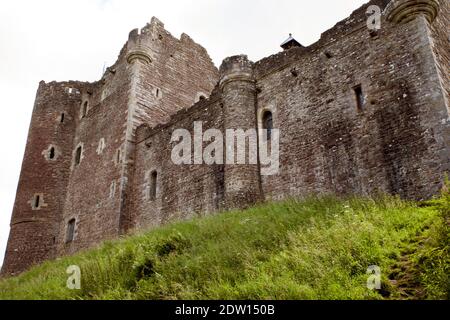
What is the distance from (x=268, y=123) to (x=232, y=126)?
1136 millimetres

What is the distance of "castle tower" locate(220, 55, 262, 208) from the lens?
1298 cm

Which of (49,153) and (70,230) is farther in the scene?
(49,153)

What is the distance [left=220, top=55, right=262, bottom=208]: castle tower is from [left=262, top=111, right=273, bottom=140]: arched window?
32 centimetres

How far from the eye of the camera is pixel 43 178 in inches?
867

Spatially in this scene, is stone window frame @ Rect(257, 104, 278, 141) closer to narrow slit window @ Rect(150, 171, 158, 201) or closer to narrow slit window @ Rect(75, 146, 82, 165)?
narrow slit window @ Rect(150, 171, 158, 201)

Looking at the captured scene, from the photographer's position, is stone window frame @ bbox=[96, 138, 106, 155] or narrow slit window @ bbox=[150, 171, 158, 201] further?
stone window frame @ bbox=[96, 138, 106, 155]

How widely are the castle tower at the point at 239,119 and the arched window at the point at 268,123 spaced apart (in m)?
0.32

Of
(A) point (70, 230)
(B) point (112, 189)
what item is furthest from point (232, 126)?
(A) point (70, 230)

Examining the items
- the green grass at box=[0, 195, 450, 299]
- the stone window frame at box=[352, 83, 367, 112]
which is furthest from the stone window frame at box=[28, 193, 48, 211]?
the stone window frame at box=[352, 83, 367, 112]

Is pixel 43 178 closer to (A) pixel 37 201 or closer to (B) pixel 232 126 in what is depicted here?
(A) pixel 37 201

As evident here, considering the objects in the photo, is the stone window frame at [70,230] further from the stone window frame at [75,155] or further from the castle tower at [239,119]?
the castle tower at [239,119]

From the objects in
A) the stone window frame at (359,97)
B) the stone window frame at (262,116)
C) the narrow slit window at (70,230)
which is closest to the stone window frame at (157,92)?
the narrow slit window at (70,230)

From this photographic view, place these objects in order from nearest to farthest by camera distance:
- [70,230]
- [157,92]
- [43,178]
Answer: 1. [70,230]
2. [157,92]
3. [43,178]
